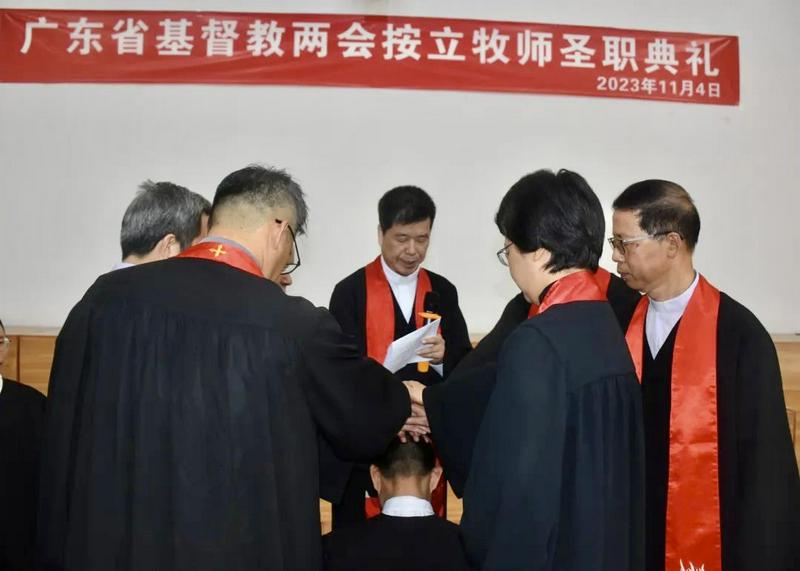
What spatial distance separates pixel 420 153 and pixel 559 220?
385cm

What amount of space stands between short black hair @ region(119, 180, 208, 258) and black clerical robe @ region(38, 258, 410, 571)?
0.48 m

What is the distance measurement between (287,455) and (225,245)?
0.50 m

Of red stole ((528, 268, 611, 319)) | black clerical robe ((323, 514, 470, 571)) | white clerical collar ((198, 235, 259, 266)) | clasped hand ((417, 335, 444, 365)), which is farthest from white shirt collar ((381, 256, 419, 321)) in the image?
red stole ((528, 268, 611, 319))

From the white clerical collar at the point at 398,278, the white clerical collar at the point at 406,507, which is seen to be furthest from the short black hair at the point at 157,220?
the white clerical collar at the point at 398,278

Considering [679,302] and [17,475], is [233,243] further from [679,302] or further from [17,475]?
[679,302]

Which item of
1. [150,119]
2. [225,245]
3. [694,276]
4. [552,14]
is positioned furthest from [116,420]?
[552,14]

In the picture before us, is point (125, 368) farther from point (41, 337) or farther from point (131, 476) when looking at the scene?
point (41, 337)

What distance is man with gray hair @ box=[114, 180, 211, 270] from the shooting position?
2.41 meters

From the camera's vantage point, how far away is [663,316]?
2568 millimetres

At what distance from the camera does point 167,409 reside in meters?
1.84

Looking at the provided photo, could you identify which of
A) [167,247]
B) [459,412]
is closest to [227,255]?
[167,247]

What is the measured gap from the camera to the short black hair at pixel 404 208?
3629 millimetres

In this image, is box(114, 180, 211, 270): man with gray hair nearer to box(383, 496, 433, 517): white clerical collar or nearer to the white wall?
box(383, 496, 433, 517): white clerical collar

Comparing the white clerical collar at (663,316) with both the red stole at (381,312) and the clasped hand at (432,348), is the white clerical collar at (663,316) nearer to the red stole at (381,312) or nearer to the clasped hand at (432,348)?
the clasped hand at (432,348)
